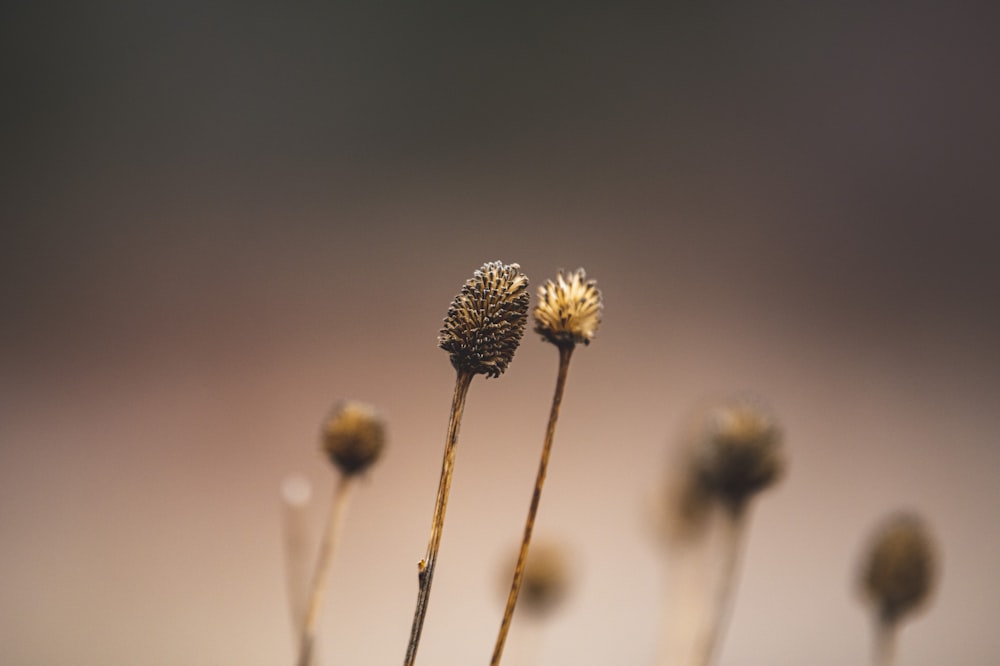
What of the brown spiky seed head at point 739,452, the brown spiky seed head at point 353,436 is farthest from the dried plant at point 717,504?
the brown spiky seed head at point 353,436

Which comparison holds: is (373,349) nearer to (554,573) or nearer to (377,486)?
(377,486)

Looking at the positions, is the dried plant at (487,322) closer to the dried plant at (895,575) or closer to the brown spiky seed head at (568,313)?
the brown spiky seed head at (568,313)

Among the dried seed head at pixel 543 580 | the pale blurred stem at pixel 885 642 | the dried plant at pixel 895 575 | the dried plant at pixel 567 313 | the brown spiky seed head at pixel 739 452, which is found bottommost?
the dried seed head at pixel 543 580

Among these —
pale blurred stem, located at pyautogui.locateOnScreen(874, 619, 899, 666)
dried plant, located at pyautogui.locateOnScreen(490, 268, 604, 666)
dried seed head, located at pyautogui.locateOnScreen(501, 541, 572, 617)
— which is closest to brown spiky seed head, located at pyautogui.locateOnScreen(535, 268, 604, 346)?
dried plant, located at pyautogui.locateOnScreen(490, 268, 604, 666)

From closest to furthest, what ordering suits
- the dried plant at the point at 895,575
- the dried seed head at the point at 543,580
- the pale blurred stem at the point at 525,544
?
the pale blurred stem at the point at 525,544 < the dried plant at the point at 895,575 < the dried seed head at the point at 543,580

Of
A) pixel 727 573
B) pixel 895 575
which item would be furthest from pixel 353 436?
pixel 895 575
